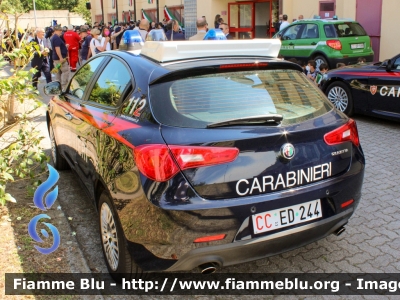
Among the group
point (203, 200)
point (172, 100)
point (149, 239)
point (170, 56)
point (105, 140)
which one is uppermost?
point (170, 56)

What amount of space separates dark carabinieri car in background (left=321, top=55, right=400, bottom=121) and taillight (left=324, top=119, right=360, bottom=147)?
4221 millimetres

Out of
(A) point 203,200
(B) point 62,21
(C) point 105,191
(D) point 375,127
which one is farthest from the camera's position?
(B) point 62,21

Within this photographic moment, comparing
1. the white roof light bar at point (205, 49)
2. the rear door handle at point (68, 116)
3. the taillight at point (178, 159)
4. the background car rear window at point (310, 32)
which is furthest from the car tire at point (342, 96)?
the taillight at point (178, 159)

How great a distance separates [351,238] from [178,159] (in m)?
2.00

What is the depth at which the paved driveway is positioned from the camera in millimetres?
3463

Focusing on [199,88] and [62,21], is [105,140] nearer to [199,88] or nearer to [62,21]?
[199,88]

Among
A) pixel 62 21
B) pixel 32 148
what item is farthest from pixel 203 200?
pixel 62 21

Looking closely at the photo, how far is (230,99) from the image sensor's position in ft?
9.98

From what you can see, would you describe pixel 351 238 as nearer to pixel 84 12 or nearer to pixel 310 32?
pixel 310 32

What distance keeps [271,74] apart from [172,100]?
33.0 inches

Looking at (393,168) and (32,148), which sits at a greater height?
(32,148)

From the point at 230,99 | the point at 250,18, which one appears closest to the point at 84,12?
the point at 250,18

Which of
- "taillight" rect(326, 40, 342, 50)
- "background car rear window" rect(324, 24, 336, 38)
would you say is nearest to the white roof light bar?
"taillight" rect(326, 40, 342, 50)

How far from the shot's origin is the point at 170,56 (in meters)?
3.31
